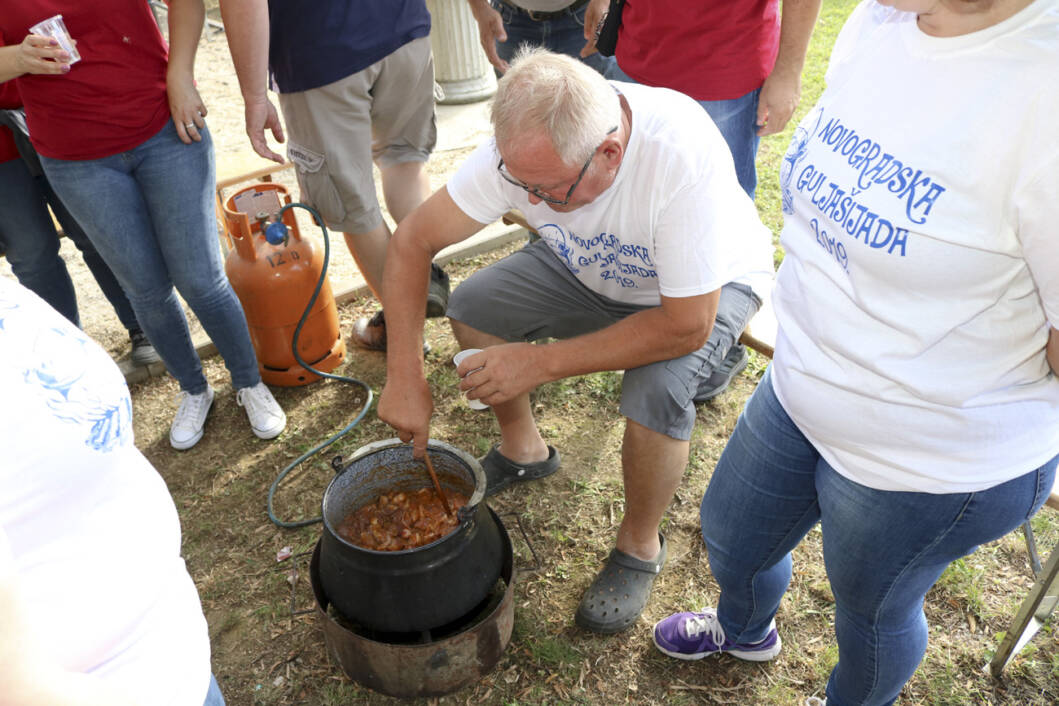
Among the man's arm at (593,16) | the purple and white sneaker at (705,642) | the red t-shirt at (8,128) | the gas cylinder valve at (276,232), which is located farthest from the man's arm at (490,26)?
the purple and white sneaker at (705,642)

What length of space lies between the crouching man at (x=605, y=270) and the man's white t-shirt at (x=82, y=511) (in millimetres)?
1115

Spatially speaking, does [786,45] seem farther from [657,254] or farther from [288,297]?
[288,297]

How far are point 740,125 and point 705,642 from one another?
6.14 feet

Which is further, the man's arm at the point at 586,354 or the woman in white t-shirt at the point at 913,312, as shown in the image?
the man's arm at the point at 586,354

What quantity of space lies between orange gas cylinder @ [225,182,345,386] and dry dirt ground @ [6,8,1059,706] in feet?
0.64

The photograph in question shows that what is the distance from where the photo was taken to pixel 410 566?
203cm

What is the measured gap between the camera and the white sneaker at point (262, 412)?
3350mm

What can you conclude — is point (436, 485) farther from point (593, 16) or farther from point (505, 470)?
point (593, 16)

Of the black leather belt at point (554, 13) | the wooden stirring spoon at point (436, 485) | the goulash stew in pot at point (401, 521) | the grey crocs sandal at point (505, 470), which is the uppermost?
the black leather belt at point (554, 13)

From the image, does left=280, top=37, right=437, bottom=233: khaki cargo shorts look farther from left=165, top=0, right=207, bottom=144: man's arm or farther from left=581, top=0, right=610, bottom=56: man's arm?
left=581, top=0, right=610, bottom=56: man's arm

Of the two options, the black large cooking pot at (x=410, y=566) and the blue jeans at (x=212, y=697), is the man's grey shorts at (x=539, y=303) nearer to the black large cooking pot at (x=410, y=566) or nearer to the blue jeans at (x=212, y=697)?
the black large cooking pot at (x=410, y=566)

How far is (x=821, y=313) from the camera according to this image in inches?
62.3

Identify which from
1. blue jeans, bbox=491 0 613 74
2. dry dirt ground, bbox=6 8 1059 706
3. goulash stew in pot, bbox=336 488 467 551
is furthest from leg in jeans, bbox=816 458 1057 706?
blue jeans, bbox=491 0 613 74

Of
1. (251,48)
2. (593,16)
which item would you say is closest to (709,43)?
(593,16)
